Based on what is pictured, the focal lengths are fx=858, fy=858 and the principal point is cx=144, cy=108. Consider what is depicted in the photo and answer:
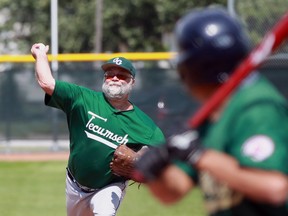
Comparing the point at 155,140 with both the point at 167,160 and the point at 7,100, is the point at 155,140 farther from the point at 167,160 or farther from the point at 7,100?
the point at 7,100

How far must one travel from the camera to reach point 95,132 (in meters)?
7.45

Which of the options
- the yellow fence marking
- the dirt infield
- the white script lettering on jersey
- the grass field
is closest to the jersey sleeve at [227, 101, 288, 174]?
the white script lettering on jersey

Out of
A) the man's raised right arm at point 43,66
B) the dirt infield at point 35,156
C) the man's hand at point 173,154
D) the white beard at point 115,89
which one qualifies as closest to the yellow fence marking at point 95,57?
the dirt infield at point 35,156

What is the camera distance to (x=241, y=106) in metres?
2.87

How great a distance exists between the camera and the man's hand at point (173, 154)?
2.89m

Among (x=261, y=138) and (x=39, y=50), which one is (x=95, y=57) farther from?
(x=261, y=138)

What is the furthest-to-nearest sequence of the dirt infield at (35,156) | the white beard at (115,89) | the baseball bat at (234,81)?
1. the dirt infield at (35,156)
2. the white beard at (115,89)
3. the baseball bat at (234,81)

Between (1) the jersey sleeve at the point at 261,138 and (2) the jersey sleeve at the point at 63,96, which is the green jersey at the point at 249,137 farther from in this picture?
(2) the jersey sleeve at the point at 63,96

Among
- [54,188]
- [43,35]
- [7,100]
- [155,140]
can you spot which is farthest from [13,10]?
[155,140]

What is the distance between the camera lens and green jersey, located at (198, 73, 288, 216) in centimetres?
278

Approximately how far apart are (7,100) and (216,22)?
→ 15.2m

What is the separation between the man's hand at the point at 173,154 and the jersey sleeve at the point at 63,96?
427cm

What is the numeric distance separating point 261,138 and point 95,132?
474 cm

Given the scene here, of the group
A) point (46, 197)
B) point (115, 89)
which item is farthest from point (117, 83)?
point (46, 197)
